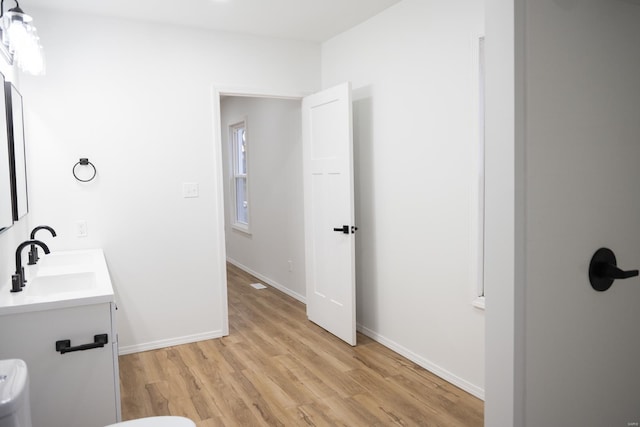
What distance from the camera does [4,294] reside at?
2020mm

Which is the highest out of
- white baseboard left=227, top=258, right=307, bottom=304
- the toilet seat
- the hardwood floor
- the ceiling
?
the ceiling

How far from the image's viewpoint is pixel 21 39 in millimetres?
2111

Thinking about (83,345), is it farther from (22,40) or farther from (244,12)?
(244,12)

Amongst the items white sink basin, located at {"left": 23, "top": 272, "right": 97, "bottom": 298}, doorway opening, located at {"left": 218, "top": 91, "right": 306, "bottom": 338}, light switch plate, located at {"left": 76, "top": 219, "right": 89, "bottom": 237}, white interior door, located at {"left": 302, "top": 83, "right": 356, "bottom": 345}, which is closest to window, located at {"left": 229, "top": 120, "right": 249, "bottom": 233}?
doorway opening, located at {"left": 218, "top": 91, "right": 306, "bottom": 338}

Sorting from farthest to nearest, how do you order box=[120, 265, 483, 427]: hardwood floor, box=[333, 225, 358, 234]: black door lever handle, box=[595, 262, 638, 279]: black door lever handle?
box=[333, 225, 358, 234]: black door lever handle → box=[120, 265, 483, 427]: hardwood floor → box=[595, 262, 638, 279]: black door lever handle

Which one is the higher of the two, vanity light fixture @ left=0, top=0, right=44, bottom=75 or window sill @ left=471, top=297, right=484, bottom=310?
vanity light fixture @ left=0, top=0, right=44, bottom=75

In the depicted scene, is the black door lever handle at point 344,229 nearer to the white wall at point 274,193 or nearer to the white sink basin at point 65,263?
the white wall at point 274,193

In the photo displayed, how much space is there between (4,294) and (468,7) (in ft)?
9.01

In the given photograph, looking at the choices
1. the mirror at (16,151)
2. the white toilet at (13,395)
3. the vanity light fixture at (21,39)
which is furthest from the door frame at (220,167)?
the white toilet at (13,395)

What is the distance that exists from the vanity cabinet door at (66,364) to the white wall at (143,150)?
1.64m

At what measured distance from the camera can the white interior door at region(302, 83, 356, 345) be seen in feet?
11.7

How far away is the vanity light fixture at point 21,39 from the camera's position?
208 centimetres

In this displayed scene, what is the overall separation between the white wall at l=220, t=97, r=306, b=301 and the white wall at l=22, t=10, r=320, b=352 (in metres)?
0.99

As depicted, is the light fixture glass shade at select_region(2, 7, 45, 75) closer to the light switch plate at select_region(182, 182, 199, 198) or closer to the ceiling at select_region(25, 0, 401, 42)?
the ceiling at select_region(25, 0, 401, 42)
